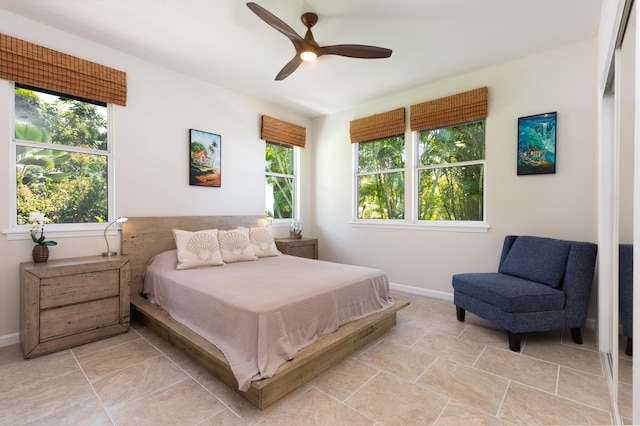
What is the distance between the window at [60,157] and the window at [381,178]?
3369 millimetres

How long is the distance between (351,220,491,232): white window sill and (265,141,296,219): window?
1.17 meters

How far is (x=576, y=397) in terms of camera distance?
1819 mm

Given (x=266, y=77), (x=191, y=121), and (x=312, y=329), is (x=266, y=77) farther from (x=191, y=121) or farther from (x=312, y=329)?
(x=312, y=329)

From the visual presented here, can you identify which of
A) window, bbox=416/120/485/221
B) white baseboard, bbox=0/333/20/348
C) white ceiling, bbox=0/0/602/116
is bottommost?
white baseboard, bbox=0/333/20/348

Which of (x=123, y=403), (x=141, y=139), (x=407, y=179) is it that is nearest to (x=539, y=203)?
(x=407, y=179)

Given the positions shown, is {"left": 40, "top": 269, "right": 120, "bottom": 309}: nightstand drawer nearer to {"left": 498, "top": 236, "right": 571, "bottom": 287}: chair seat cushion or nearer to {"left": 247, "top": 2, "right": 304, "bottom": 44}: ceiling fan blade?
{"left": 247, "top": 2, "right": 304, "bottom": 44}: ceiling fan blade

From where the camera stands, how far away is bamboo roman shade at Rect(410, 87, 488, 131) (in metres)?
3.46

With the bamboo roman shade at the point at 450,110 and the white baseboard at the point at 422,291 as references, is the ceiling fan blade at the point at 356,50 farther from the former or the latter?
the white baseboard at the point at 422,291

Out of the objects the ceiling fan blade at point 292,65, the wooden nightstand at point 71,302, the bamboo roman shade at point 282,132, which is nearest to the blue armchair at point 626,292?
the ceiling fan blade at point 292,65

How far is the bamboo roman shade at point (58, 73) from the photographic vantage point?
8.14 feet

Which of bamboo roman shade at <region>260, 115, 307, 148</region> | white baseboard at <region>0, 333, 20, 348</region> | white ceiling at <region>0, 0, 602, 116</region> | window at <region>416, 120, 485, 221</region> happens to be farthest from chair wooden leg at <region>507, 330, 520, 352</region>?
white baseboard at <region>0, 333, 20, 348</region>

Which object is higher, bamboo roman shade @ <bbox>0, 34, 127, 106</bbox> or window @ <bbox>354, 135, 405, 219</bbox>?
bamboo roman shade @ <bbox>0, 34, 127, 106</bbox>

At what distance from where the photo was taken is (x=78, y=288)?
249 cm

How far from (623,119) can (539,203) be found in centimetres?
Answer: 176
